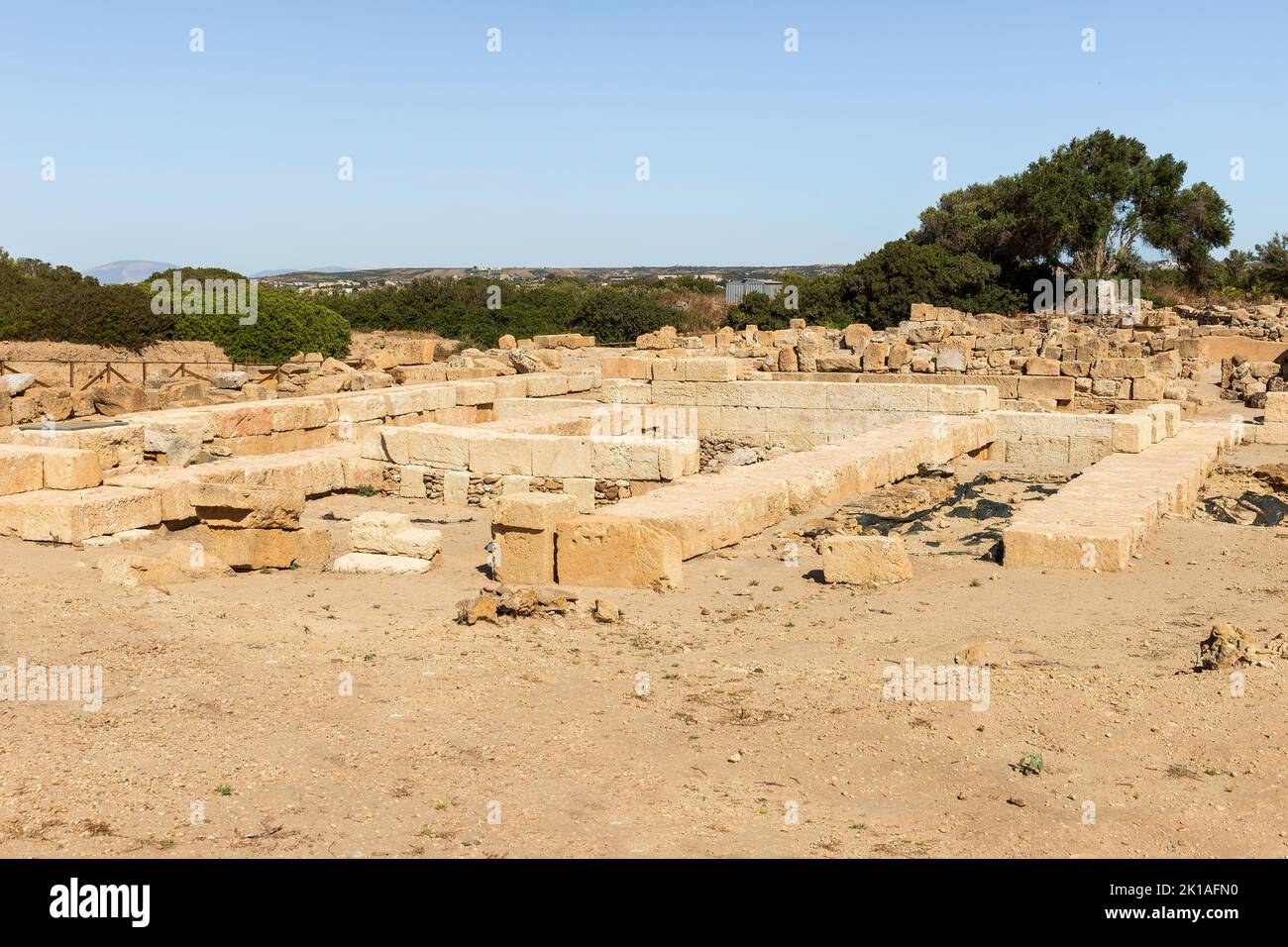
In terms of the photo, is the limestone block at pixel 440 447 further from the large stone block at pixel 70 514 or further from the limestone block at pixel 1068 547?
the limestone block at pixel 1068 547

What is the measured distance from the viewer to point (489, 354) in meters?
25.6

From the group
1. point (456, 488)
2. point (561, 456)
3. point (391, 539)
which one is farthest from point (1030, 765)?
point (456, 488)

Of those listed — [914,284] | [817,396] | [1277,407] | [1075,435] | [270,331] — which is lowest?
[1075,435]

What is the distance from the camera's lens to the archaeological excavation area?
4547 mm

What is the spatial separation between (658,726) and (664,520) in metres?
3.44

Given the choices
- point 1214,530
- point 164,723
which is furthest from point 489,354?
point 164,723

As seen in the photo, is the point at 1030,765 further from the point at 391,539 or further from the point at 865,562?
the point at 391,539

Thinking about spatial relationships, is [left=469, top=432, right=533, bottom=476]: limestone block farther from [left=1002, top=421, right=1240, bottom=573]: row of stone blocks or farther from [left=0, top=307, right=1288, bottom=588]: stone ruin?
[left=1002, top=421, right=1240, bottom=573]: row of stone blocks

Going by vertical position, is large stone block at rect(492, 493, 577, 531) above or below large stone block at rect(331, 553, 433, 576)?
above

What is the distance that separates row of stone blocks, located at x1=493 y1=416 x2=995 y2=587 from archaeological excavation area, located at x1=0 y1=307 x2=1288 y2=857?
0.03m

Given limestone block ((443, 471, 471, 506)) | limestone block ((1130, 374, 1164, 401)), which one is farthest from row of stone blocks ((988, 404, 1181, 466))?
limestone block ((443, 471, 471, 506))

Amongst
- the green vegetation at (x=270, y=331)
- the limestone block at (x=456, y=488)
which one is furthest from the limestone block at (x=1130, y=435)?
the green vegetation at (x=270, y=331)

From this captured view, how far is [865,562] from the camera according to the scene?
8461mm
